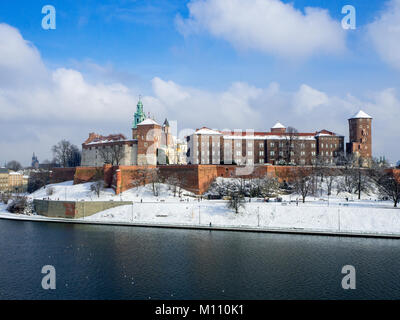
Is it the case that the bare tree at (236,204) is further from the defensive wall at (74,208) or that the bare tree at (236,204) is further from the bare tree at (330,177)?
the bare tree at (330,177)

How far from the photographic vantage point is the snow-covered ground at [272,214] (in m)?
37.2

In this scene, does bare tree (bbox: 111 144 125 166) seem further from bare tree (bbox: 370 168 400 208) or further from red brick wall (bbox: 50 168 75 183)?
bare tree (bbox: 370 168 400 208)

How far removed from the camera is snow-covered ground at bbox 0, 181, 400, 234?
3725 cm

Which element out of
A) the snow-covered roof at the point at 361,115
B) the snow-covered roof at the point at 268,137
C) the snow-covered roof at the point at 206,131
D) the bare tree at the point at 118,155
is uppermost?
the snow-covered roof at the point at 361,115

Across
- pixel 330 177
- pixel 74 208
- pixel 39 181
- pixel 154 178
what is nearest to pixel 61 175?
pixel 39 181

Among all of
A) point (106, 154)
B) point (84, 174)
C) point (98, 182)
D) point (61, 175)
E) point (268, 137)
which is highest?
point (268, 137)

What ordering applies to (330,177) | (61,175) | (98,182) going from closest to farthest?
(330,177), (98,182), (61,175)

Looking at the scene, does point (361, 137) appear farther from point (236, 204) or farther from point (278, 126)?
point (236, 204)

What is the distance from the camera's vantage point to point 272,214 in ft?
134

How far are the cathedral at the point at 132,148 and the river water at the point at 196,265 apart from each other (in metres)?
29.5

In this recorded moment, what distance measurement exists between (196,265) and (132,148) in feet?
156

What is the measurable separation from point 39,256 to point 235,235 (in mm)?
18596

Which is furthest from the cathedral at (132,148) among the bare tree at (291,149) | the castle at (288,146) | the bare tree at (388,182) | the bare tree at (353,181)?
the bare tree at (388,182)
